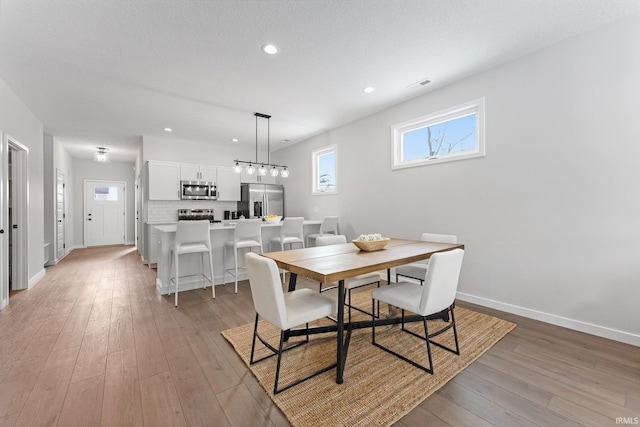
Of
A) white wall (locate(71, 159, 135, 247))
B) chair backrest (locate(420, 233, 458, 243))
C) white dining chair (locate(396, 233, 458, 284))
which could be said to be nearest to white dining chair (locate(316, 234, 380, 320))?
white dining chair (locate(396, 233, 458, 284))

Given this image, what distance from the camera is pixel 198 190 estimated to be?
614 cm

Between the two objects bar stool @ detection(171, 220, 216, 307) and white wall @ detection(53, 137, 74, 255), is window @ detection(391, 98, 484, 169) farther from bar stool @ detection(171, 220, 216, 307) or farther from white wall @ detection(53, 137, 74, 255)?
white wall @ detection(53, 137, 74, 255)

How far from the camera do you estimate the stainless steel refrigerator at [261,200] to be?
253 inches

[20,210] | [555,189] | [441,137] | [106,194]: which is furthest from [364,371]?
[106,194]

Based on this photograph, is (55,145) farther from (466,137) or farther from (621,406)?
(621,406)

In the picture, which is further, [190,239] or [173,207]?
[173,207]

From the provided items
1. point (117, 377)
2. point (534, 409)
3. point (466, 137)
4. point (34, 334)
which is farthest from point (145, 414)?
Answer: point (466, 137)

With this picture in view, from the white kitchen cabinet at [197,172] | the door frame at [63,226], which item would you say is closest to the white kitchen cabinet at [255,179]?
the white kitchen cabinet at [197,172]

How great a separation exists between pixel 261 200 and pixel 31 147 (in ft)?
12.9

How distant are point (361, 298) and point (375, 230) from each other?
140cm

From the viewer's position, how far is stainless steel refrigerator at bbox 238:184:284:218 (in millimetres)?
6418

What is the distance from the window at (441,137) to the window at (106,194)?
8.86 metres

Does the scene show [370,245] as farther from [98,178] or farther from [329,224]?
[98,178]

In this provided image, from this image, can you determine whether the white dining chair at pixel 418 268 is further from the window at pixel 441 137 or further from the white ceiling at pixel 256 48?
the white ceiling at pixel 256 48
